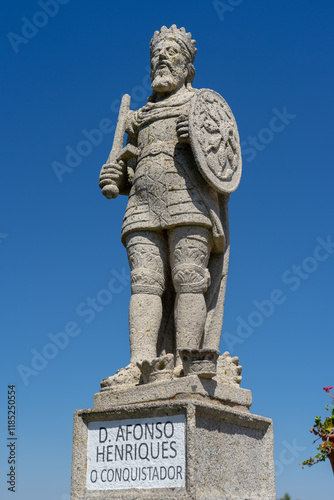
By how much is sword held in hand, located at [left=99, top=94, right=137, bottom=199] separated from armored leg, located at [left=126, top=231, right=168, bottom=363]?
2.05 ft

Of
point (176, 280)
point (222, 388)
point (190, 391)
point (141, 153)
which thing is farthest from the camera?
point (141, 153)

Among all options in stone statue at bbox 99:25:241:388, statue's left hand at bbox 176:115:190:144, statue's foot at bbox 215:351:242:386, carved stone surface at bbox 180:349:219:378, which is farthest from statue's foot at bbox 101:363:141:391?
statue's left hand at bbox 176:115:190:144

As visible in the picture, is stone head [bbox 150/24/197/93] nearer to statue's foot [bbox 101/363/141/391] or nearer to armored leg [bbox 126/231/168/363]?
armored leg [bbox 126/231/168/363]

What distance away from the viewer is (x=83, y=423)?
6.07 m

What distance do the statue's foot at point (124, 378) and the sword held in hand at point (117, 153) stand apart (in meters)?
1.97

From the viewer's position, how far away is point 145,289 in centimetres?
641

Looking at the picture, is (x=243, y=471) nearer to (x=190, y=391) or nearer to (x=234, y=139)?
(x=190, y=391)

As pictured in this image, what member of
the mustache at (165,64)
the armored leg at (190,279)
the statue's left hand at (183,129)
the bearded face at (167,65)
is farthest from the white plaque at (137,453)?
the mustache at (165,64)

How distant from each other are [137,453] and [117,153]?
325cm

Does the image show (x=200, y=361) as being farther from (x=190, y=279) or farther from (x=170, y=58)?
(x=170, y=58)

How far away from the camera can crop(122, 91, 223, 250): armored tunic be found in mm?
6473

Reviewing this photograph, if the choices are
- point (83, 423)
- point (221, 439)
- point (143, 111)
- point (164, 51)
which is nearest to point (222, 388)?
point (221, 439)

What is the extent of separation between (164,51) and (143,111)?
68 centimetres

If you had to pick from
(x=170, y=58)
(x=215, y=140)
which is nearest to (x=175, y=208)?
(x=215, y=140)
